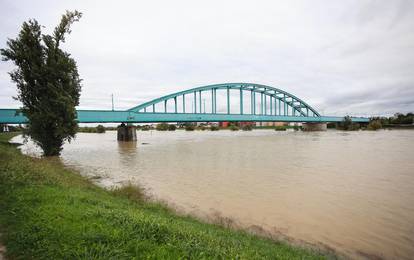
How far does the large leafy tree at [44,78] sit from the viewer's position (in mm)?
18594

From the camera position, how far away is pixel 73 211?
16.8ft

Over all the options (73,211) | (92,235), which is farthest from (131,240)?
(73,211)

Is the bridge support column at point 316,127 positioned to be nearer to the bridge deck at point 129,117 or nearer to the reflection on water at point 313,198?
the bridge deck at point 129,117

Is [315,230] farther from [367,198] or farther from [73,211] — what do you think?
[73,211]

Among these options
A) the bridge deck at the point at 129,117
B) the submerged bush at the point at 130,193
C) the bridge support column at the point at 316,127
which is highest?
the bridge deck at the point at 129,117

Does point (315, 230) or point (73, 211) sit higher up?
point (73, 211)

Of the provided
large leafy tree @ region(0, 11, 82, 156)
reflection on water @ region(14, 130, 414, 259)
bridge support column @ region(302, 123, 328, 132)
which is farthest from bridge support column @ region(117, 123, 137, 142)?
bridge support column @ region(302, 123, 328, 132)

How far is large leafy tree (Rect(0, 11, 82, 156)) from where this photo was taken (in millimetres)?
18594

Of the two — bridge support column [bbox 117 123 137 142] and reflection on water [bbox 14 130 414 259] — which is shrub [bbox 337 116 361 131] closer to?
bridge support column [bbox 117 123 137 142]

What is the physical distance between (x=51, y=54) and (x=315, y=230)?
22450 millimetres

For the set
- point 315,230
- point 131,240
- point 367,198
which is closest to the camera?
point 131,240

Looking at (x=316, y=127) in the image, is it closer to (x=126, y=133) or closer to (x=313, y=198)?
(x=126, y=133)

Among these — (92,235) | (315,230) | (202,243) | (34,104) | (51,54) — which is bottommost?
(315,230)

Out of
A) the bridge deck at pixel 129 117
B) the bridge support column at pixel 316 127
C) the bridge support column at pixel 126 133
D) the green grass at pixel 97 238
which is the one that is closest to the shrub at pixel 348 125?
the bridge support column at pixel 316 127
